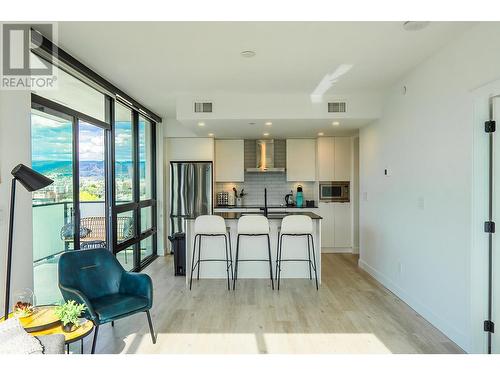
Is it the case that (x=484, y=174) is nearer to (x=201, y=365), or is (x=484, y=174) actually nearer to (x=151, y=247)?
(x=201, y=365)

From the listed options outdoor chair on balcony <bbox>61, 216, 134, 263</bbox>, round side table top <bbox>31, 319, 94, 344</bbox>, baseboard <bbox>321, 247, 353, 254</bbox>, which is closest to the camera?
round side table top <bbox>31, 319, 94, 344</bbox>

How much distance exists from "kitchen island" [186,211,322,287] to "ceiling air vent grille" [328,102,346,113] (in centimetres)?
162

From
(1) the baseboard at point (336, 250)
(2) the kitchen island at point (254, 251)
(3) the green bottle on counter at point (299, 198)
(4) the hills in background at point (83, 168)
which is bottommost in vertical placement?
(1) the baseboard at point (336, 250)

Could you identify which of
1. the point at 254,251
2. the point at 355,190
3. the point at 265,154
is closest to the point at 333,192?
the point at 355,190

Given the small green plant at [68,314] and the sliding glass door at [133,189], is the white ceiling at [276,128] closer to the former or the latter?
the sliding glass door at [133,189]

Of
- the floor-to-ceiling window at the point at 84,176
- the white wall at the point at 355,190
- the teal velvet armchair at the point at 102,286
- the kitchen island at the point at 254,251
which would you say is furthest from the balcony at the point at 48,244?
the white wall at the point at 355,190

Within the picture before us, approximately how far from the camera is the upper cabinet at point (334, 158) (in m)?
6.69

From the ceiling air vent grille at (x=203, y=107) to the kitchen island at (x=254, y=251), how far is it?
1609 millimetres

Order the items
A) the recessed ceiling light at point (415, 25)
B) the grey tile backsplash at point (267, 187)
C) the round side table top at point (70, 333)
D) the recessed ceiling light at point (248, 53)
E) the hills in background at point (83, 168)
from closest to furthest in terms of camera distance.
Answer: the round side table top at point (70, 333)
the recessed ceiling light at point (415, 25)
the hills in background at point (83, 168)
the recessed ceiling light at point (248, 53)
the grey tile backsplash at point (267, 187)

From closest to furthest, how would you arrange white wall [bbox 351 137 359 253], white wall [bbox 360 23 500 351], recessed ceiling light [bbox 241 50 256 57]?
1. white wall [bbox 360 23 500 351]
2. recessed ceiling light [bbox 241 50 256 57]
3. white wall [bbox 351 137 359 253]

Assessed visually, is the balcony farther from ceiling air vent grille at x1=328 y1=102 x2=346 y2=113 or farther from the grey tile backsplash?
the grey tile backsplash

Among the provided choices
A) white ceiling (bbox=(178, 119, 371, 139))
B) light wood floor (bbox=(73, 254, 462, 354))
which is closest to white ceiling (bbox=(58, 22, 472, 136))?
white ceiling (bbox=(178, 119, 371, 139))

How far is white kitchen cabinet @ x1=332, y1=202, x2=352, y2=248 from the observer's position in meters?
6.71

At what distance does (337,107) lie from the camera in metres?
4.83
